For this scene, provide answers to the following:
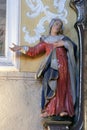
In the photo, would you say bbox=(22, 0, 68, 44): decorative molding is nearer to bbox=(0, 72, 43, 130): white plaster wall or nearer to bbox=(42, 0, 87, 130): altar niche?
bbox=(42, 0, 87, 130): altar niche

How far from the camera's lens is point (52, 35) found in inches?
134

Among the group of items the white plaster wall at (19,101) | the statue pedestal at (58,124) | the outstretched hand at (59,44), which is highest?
the outstretched hand at (59,44)

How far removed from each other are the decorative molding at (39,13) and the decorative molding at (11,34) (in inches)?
2.5

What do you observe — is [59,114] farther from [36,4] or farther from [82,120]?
[36,4]

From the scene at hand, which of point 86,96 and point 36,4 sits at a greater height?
point 36,4

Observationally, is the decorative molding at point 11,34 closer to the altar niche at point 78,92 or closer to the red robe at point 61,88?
the red robe at point 61,88

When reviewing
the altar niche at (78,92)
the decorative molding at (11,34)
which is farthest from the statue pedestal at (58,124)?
the decorative molding at (11,34)

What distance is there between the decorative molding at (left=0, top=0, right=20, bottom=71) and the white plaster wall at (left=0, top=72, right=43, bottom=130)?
0.18 feet

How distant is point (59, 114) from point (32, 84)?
293 millimetres

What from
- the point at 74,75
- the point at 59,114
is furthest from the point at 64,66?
the point at 59,114

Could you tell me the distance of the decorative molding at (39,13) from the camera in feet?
11.4

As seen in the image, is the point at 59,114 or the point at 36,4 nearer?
the point at 59,114

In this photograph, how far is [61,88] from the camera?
10.8 ft

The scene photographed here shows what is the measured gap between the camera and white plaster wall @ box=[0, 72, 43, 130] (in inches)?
131
